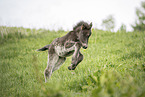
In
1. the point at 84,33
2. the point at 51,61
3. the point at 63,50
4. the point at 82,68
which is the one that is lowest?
the point at 82,68

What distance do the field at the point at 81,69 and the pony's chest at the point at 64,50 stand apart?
0.66 metres

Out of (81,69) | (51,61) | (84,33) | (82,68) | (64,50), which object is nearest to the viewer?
(84,33)

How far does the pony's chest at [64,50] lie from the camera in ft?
9.31

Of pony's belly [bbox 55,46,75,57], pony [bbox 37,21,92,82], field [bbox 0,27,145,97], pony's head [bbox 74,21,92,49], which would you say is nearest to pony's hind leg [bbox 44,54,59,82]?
pony [bbox 37,21,92,82]

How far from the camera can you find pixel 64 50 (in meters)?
2.92

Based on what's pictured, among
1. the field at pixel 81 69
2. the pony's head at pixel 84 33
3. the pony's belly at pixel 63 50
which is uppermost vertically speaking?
the pony's head at pixel 84 33

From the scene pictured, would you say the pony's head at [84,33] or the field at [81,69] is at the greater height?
the pony's head at [84,33]

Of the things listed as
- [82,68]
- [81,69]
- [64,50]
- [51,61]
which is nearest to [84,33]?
[64,50]

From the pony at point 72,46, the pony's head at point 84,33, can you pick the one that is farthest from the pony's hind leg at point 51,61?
the pony's head at point 84,33

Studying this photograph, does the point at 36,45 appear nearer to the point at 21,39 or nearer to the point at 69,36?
the point at 21,39

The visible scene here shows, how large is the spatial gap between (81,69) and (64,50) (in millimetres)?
2273

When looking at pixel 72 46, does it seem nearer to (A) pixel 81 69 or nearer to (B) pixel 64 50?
(B) pixel 64 50

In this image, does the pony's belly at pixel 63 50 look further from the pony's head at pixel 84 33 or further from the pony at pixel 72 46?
the pony's head at pixel 84 33

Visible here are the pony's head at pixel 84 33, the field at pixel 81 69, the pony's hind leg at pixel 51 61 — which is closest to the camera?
the field at pixel 81 69
